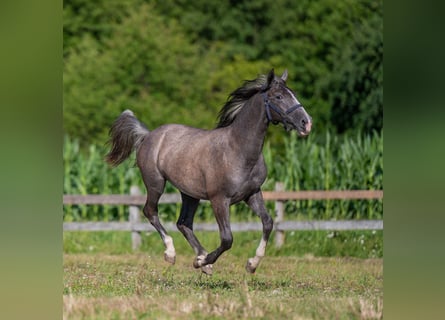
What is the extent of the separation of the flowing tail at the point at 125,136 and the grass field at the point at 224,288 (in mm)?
1413

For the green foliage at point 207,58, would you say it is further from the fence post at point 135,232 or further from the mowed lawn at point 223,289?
the mowed lawn at point 223,289

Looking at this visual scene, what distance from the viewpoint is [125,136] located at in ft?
30.3

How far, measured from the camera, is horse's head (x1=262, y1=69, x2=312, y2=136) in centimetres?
722

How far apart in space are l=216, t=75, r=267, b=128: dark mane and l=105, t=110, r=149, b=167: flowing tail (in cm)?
117

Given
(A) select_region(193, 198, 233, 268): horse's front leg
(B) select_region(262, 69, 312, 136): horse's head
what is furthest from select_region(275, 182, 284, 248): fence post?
(B) select_region(262, 69, 312, 136): horse's head

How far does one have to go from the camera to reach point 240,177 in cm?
766

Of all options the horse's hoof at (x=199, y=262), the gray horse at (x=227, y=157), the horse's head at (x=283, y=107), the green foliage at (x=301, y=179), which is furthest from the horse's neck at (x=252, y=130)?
the green foliage at (x=301, y=179)

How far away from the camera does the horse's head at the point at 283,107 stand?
7.22 metres

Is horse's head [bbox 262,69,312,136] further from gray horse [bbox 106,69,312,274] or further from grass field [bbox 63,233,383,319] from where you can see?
grass field [bbox 63,233,383,319]

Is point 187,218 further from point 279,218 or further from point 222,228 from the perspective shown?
point 279,218

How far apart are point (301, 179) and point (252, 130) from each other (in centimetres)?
927

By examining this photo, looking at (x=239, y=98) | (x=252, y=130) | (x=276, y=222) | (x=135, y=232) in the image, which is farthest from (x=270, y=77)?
(x=135, y=232)
